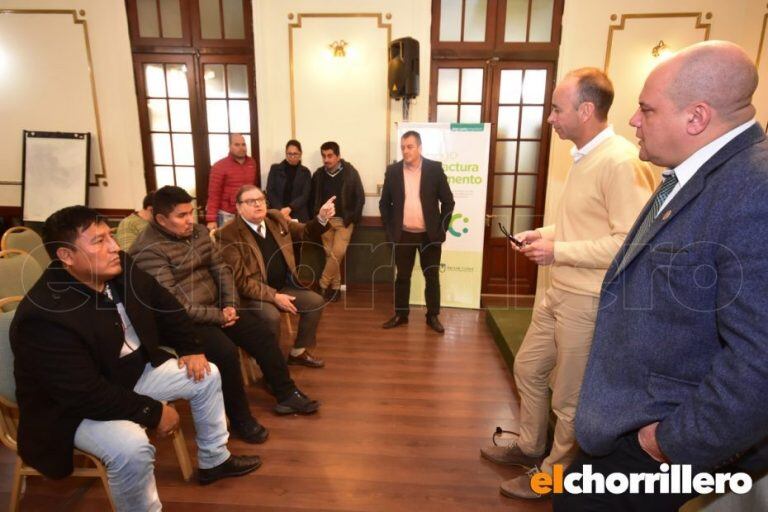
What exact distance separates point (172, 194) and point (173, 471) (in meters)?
1.29

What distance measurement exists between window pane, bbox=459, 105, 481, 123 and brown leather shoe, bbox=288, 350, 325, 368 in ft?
9.20

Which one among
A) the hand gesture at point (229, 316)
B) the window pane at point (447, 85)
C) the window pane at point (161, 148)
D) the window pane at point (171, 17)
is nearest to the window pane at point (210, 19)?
the window pane at point (171, 17)

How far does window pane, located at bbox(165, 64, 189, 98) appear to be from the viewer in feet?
15.3

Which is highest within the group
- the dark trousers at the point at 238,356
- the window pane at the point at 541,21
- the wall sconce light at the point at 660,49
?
the window pane at the point at 541,21

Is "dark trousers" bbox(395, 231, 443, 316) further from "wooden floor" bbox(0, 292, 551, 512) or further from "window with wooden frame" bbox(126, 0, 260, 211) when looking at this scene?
"window with wooden frame" bbox(126, 0, 260, 211)

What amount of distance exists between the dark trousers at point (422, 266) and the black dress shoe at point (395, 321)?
33mm

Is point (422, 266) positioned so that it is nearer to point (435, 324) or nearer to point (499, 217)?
point (435, 324)

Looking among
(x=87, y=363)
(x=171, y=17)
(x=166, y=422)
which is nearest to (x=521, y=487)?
(x=166, y=422)

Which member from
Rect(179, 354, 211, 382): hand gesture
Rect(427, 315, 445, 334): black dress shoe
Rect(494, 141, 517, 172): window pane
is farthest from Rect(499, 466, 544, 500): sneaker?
Rect(494, 141, 517, 172): window pane

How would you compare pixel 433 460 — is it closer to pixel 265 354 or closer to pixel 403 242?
pixel 265 354

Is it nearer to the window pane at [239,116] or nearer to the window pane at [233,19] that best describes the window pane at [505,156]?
the window pane at [239,116]

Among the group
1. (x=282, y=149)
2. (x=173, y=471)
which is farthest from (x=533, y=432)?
(x=282, y=149)

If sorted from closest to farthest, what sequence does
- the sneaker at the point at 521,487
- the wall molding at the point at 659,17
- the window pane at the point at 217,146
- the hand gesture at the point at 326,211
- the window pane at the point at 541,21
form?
1. the sneaker at the point at 521,487
2. the hand gesture at the point at 326,211
3. the wall molding at the point at 659,17
4. the window pane at the point at 541,21
5. the window pane at the point at 217,146

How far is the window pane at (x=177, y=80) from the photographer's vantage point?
4.65m
